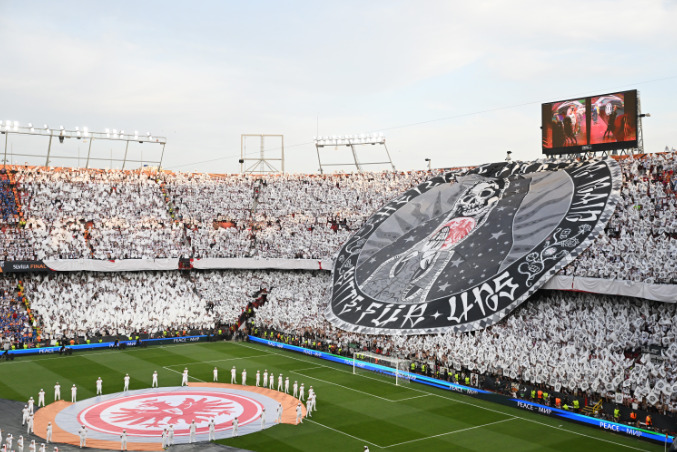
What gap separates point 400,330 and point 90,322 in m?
21.8

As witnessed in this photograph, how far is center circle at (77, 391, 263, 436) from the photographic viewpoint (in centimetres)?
2762

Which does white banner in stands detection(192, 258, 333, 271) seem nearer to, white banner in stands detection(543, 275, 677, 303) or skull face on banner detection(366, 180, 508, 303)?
skull face on banner detection(366, 180, 508, 303)

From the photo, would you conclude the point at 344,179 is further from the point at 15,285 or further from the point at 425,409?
the point at 425,409

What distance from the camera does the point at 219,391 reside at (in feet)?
111

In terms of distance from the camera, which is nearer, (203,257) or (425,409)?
(425,409)

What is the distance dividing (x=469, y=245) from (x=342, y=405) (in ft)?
58.0

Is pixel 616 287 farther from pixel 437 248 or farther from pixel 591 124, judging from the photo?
pixel 591 124

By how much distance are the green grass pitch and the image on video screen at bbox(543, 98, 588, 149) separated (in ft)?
70.9

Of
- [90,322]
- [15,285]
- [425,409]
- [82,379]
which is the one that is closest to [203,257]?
[90,322]

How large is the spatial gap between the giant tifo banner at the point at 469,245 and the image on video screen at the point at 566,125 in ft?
5.12

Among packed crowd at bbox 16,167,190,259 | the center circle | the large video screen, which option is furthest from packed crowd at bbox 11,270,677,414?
the large video screen

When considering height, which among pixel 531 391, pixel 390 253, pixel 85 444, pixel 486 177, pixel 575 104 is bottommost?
pixel 85 444

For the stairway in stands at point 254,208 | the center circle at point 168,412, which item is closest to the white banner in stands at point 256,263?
the stairway in stands at point 254,208

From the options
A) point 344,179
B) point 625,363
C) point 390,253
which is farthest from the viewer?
point 344,179
